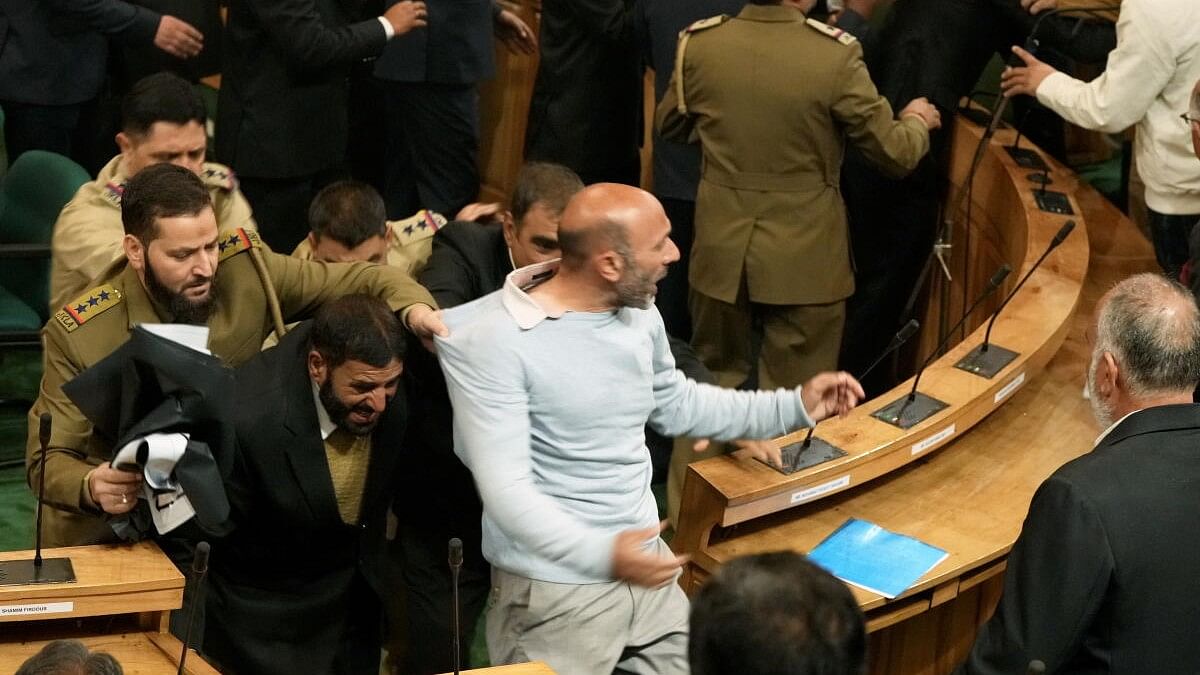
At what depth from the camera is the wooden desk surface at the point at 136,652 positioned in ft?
9.14

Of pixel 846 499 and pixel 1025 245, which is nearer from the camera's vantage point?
pixel 846 499

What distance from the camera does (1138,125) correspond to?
4465 mm

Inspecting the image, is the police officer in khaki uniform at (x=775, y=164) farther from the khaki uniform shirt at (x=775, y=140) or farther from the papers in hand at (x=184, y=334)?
the papers in hand at (x=184, y=334)

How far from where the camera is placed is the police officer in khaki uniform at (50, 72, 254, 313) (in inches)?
146

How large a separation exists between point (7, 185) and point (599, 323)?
2.48 metres

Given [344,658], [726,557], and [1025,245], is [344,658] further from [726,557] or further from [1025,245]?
[1025,245]

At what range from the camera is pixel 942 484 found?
11.4 feet

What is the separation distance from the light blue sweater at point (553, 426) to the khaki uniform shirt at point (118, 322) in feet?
1.83

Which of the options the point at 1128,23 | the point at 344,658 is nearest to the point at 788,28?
the point at 1128,23

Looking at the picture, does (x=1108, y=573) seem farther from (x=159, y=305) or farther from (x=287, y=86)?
(x=287, y=86)

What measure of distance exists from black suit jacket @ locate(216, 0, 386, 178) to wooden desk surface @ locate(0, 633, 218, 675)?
223cm

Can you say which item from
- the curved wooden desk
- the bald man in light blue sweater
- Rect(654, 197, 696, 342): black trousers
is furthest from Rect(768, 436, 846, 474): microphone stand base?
Rect(654, 197, 696, 342): black trousers

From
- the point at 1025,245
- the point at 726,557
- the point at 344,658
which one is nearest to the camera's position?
the point at 726,557

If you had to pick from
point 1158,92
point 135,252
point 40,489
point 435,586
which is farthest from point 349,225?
point 1158,92
